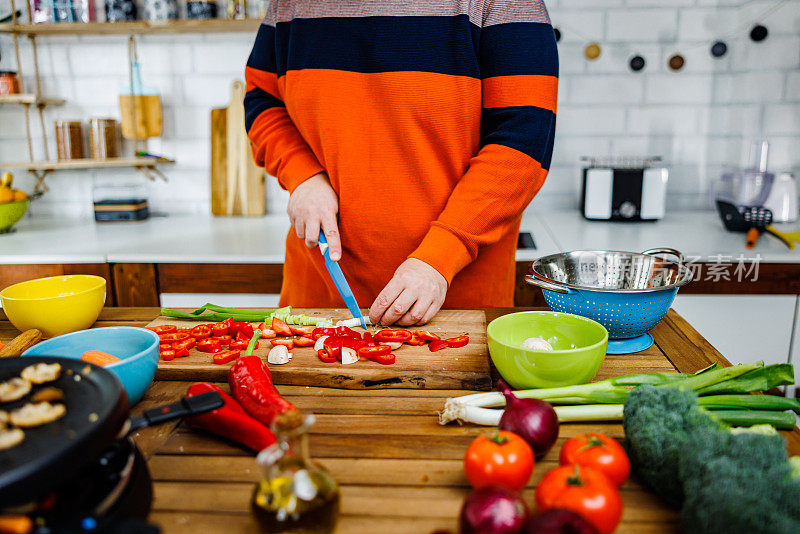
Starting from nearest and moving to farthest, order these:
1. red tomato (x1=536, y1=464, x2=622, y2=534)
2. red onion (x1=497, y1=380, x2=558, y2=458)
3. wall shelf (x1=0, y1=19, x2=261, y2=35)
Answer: red tomato (x1=536, y1=464, x2=622, y2=534) → red onion (x1=497, y1=380, x2=558, y2=458) → wall shelf (x1=0, y1=19, x2=261, y2=35)

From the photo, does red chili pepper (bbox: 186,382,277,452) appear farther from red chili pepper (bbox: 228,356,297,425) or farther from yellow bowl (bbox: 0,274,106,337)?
yellow bowl (bbox: 0,274,106,337)

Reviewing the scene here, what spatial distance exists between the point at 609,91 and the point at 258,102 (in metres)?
1.65

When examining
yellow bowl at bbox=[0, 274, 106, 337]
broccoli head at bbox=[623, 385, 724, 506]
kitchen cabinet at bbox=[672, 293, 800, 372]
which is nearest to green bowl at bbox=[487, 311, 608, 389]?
broccoli head at bbox=[623, 385, 724, 506]

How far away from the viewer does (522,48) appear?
123 centimetres

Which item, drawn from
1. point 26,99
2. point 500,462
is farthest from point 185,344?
point 26,99

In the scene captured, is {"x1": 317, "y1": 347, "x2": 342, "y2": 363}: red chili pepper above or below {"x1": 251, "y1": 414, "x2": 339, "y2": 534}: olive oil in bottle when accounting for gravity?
below

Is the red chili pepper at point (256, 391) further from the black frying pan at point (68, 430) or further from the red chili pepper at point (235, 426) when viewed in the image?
the black frying pan at point (68, 430)

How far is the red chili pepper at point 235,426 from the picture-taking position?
29.9 inches

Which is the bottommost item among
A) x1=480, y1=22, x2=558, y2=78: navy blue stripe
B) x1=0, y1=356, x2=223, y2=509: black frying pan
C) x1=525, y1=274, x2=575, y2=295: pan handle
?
x1=525, y1=274, x2=575, y2=295: pan handle

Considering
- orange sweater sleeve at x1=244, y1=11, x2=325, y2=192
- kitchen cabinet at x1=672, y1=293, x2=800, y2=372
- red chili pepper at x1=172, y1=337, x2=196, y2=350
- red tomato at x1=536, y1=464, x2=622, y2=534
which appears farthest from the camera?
kitchen cabinet at x1=672, y1=293, x2=800, y2=372

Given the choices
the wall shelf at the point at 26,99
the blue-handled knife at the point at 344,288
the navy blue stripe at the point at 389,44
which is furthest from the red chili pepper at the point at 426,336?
the wall shelf at the point at 26,99

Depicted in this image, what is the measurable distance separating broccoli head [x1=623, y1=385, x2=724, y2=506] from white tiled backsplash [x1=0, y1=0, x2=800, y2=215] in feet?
6.72

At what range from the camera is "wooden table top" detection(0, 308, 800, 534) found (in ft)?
2.10

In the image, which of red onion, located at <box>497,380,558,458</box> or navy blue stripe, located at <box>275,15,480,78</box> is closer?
red onion, located at <box>497,380,558,458</box>
